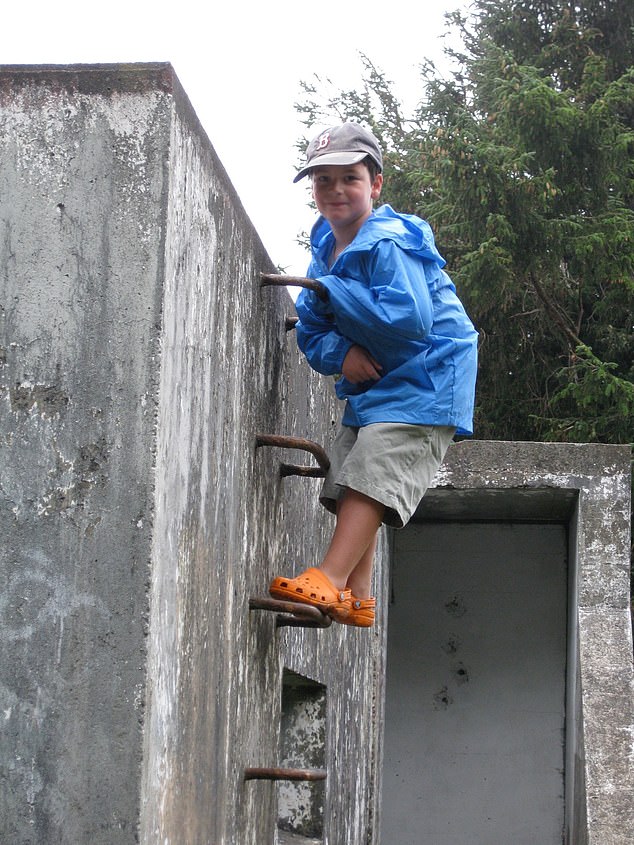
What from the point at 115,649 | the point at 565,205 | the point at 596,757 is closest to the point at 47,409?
the point at 115,649

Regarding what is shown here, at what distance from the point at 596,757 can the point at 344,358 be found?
12.7ft

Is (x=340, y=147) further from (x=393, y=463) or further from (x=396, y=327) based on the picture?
(x=393, y=463)

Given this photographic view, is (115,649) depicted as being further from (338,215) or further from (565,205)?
(565,205)

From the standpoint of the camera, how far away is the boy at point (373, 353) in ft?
8.93

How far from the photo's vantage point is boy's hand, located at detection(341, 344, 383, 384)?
9.27 ft

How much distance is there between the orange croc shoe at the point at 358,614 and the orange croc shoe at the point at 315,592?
5 centimetres

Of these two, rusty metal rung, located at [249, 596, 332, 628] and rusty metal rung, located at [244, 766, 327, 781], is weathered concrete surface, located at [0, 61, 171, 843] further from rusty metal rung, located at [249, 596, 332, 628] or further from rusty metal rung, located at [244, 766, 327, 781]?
rusty metal rung, located at [244, 766, 327, 781]

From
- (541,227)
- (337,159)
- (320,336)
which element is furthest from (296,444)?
(541,227)

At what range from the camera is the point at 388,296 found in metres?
2.69

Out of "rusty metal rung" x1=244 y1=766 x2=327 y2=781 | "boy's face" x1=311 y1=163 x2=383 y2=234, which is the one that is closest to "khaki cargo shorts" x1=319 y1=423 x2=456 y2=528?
"boy's face" x1=311 y1=163 x2=383 y2=234

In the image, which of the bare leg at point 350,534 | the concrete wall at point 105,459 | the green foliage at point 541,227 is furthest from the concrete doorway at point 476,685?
the concrete wall at point 105,459

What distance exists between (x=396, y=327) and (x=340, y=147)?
17.8 inches

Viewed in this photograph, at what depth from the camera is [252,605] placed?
2869 millimetres

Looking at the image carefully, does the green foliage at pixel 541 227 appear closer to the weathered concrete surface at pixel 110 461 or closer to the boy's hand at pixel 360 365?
the boy's hand at pixel 360 365
